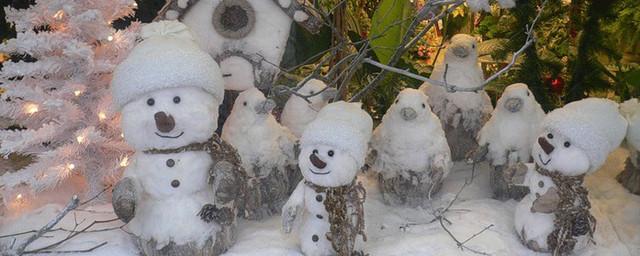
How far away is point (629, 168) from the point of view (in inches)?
76.2

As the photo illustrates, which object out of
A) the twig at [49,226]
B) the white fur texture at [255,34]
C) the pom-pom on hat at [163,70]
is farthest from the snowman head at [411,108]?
the twig at [49,226]

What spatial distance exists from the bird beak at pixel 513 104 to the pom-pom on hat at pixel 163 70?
809 mm

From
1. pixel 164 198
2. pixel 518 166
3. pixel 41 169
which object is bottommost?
pixel 41 169

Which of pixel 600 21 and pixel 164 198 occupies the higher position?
pixel 600 21

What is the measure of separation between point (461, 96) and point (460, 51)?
138 mm

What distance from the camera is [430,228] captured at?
168 cm

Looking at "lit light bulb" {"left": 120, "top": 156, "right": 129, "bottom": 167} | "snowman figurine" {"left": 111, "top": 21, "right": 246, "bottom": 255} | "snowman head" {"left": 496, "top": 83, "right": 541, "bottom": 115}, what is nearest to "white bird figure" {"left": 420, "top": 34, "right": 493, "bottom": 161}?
"snowman head" {"left": 496, "top": 83, "right": 541, "bottom": 115}

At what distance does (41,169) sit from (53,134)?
0.10 meters

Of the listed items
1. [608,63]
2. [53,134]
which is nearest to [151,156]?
[53,134]

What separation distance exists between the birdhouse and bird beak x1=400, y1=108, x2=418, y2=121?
1.19 feet

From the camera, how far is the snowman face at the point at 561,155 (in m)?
1.50

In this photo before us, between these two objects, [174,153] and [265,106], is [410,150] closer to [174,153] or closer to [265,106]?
[265,106]

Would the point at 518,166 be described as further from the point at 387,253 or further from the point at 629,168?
the point at 629,168

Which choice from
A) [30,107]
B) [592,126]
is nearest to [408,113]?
[592,126]
